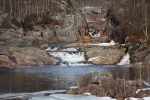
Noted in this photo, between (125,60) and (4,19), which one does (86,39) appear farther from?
(125,60)

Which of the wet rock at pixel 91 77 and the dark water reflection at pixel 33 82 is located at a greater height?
the wet rock at pixel 91 77

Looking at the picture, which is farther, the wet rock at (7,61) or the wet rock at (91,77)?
the wet rock at (7,61)

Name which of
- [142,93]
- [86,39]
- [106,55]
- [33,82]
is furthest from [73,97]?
[86,39]

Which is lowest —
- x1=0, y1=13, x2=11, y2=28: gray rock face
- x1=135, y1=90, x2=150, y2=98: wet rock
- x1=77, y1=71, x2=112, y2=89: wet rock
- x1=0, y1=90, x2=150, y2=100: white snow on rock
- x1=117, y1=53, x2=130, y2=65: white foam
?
x1=117, y1=53, x2=130, y2=65: white foam

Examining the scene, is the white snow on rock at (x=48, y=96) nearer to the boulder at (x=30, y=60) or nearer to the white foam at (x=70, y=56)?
the boulder at (x=30, y=60)

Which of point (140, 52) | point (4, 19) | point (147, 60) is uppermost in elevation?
point (4, 19)

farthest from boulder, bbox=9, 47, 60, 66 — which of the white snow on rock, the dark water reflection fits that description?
the white snow on rock

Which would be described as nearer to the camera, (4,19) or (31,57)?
(31,57)

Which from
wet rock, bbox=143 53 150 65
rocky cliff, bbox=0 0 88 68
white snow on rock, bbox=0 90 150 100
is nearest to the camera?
white snow on rock, bbox=0 90 150 100

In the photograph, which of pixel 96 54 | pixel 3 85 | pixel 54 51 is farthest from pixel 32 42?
pixel 3 85

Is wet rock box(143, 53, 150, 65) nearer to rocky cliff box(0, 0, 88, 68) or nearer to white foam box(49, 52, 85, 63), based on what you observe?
white foam box(49, 52, 85, 63)

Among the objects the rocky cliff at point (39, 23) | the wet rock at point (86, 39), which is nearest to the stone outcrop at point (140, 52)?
the rocky cliff at point (39, 23)

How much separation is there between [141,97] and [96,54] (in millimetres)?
42793

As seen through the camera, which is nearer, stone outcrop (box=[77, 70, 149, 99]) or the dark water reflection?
stone outcrop (box=[77, 70, 149, 99])
